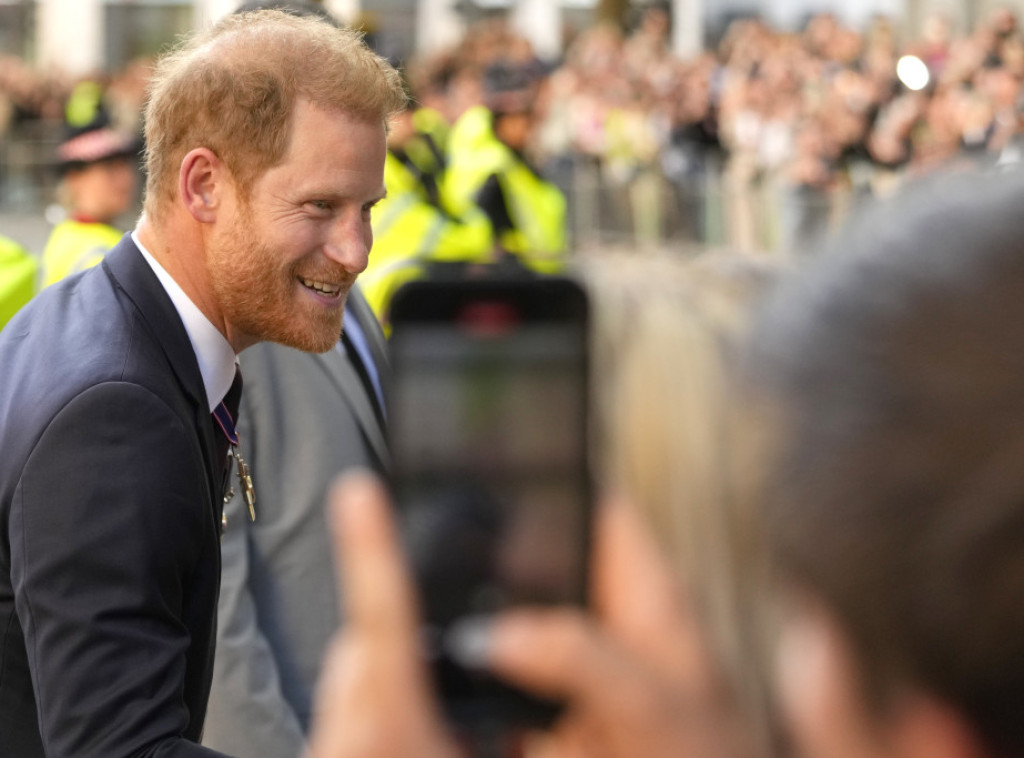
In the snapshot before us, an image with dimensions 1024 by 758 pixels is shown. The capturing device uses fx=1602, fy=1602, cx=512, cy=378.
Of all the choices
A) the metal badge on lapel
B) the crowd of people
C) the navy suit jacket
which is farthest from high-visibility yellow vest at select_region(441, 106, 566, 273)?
the navy suit jacket

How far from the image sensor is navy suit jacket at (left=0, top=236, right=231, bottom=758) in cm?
170

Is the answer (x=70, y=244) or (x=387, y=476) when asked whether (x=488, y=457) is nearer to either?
(x=387, y=476)

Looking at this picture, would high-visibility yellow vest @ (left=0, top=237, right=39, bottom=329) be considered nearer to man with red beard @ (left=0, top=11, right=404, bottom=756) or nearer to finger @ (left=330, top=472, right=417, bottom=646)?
man with red beard @ (left=0, top=11, right=404, bottom=756)

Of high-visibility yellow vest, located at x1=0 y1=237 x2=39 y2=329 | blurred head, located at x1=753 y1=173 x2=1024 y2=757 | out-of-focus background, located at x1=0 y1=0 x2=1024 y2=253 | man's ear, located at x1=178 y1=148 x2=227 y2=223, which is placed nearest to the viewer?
blurred head, located at x1=753 y1=173 x2=1024 y2=757

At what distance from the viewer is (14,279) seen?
412 centimetres

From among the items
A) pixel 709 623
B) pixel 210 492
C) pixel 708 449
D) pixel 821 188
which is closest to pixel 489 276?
pixel 708 449

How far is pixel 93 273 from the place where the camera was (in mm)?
2053

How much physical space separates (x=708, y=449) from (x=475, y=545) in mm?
375

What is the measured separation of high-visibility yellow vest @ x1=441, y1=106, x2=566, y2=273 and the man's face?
4426 mm

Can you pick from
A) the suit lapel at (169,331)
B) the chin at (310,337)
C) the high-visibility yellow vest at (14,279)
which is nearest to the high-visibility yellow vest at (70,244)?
the high-visibility yellow vest at (14,279)

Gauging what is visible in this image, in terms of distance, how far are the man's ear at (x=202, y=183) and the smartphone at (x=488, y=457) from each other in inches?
40.2

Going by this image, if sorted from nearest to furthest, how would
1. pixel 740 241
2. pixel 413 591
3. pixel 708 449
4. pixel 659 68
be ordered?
pixel 413 591
pixel 708 449
pixel 740 241
pixel 659 68

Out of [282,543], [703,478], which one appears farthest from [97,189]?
[703,478]

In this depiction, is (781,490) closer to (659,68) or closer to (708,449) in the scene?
(708,449)
